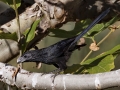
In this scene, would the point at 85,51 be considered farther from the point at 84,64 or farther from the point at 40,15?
the point at 84,64

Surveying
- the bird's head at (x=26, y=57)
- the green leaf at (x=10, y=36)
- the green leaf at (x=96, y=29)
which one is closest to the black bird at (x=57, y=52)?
the bird's head at (x=26, y=57)

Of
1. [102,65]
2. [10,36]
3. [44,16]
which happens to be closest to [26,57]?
[10,36]

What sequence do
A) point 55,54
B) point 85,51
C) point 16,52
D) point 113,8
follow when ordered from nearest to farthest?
point 16,52 < point 55,54 < point 113,8 < point 85,51

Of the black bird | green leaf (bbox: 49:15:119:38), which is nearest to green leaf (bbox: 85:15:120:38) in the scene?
green leaf (bbox: 49:15:119:38)

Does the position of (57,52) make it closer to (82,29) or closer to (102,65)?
(82,29)

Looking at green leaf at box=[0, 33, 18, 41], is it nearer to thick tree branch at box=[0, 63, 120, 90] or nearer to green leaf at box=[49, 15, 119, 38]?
thick tree branch at box=[0, 63, 120, 90]

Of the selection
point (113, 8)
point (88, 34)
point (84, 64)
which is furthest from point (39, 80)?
point (113, 8)

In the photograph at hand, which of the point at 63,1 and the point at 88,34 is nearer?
the point at 88,34
